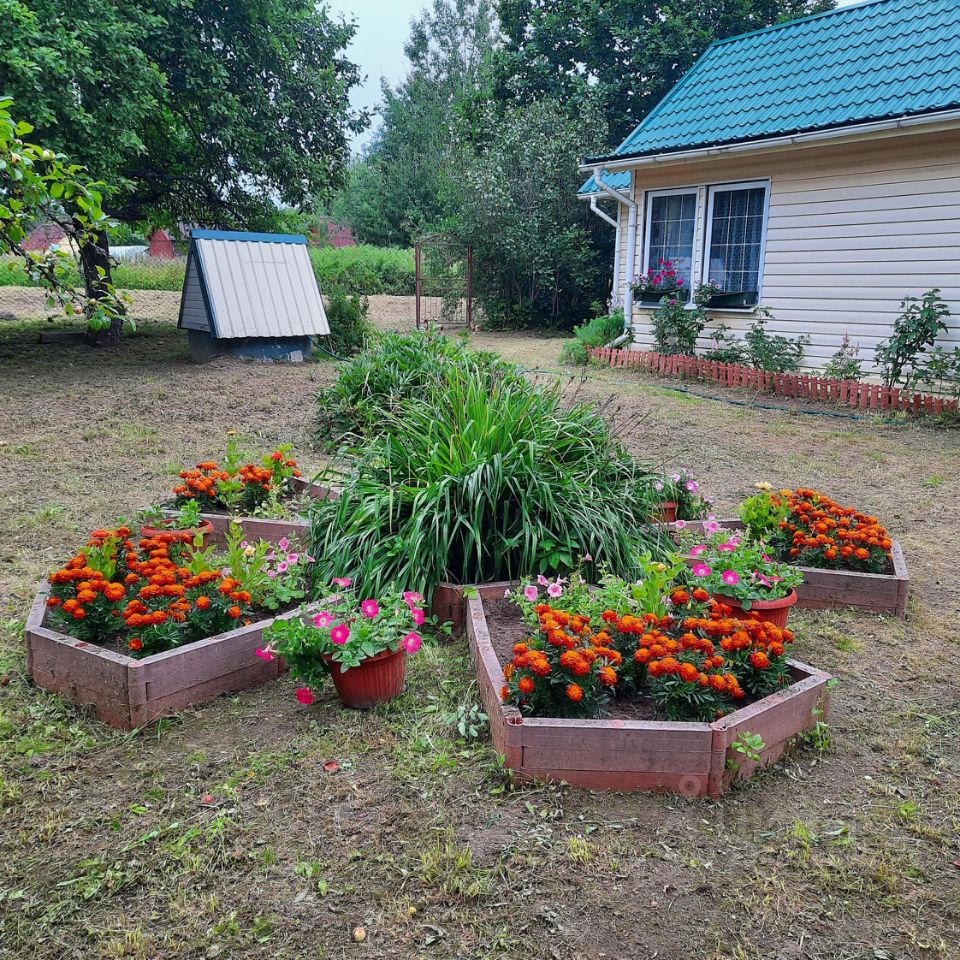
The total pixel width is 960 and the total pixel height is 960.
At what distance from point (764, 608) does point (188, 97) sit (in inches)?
449

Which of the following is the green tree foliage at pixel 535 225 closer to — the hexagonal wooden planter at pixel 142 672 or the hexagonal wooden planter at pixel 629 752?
the hexagonal wooden planter at pixel 142 672

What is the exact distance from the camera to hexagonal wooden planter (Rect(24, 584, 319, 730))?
2762 mm

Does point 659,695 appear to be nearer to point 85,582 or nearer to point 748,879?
point 748,879

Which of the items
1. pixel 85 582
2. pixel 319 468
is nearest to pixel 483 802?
pixel 85 582

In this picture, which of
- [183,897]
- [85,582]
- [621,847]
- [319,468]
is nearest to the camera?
[183,897]

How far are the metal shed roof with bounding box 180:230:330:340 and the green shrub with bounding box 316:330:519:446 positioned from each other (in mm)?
3589

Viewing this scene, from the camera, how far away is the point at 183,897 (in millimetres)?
2033

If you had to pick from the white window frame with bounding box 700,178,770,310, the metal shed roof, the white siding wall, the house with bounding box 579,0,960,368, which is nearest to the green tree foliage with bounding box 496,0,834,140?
the house with bounding box 579,0,960,368

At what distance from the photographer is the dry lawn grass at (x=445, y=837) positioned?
6.40 ft

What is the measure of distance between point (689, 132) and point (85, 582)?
1000 centimetres

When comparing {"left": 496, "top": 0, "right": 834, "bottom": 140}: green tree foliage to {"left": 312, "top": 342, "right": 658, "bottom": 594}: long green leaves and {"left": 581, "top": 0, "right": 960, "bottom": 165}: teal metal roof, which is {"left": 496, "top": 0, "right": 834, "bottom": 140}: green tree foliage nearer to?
{"left": 581, "top": 0, "right": 960, "bottom": 165}: teal metal roof

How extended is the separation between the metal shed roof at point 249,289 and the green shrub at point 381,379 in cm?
359

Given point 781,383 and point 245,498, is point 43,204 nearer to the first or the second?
point 245,498

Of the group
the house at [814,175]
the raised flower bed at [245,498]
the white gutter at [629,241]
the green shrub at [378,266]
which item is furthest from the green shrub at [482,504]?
the green shrub at [378,266]
